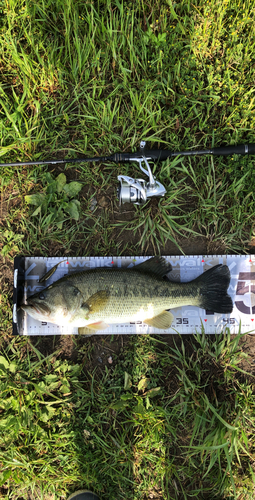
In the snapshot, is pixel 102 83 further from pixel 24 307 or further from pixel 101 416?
pixel 101 416

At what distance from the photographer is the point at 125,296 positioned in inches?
122

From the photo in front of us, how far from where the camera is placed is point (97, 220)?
3500 millimetres

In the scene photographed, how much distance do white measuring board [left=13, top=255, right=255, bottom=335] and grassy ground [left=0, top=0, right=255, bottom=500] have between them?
134 mm

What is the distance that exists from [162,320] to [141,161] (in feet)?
6.37

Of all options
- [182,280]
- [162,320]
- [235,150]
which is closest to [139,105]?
[235,150]

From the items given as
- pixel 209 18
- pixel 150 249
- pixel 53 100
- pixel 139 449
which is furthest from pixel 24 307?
pixel 209 18

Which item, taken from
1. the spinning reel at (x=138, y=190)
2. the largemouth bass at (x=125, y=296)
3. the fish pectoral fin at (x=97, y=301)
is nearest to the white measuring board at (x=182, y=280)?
the largemouth bass at (x=125, y=296)

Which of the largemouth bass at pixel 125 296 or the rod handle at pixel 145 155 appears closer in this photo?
the largemouth bass at pixel 125 296

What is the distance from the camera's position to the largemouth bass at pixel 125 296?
3043 millimetres

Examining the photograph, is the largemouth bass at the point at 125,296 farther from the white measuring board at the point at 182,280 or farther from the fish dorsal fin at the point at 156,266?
the white measuring board at the point at 182,280

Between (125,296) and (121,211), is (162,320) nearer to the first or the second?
(125,296)

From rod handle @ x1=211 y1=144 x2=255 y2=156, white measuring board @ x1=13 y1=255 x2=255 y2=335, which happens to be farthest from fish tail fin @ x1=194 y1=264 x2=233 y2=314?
rod handle @ x1=211 y1=144 x2=255 y2=156

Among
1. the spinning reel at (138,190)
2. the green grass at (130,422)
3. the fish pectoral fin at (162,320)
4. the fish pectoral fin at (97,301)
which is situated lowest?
the green grass at (130,422)

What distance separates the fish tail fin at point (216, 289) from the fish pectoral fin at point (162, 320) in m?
0.40
